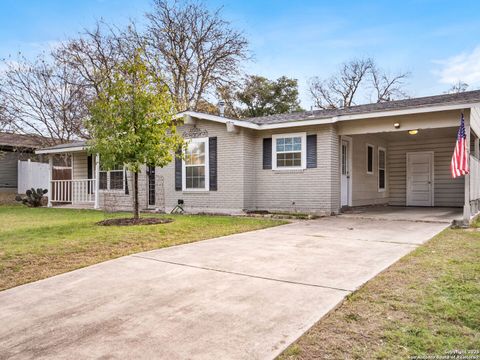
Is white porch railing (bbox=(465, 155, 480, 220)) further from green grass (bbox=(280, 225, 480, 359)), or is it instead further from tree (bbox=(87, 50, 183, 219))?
tree (bbox=(87, 50, 183, 219))

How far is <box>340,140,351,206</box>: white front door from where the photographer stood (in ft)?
40.1

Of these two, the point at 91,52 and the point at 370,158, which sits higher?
the point at 91,52

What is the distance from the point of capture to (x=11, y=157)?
2094 cm

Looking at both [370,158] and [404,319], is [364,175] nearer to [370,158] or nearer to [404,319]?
[370,158]

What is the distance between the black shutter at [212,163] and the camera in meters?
12.1

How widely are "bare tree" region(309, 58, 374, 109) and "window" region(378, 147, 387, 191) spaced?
16.4 metres

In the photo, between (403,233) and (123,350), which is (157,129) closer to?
(403,233)

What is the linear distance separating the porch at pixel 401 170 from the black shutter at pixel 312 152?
107 cm

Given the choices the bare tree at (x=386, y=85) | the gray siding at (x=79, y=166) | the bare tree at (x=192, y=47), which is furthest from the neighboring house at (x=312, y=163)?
the bare tree at (x=386, y=85)

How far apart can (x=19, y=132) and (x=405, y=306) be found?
23608 mm

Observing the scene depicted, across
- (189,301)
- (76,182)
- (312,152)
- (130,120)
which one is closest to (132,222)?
(130,120)

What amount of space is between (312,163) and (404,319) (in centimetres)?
839

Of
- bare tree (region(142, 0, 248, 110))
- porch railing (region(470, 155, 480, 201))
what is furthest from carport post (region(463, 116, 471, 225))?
bare tree (region(142, 0, 248, 110))

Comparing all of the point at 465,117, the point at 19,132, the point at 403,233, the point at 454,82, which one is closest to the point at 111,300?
the point at 403,233
